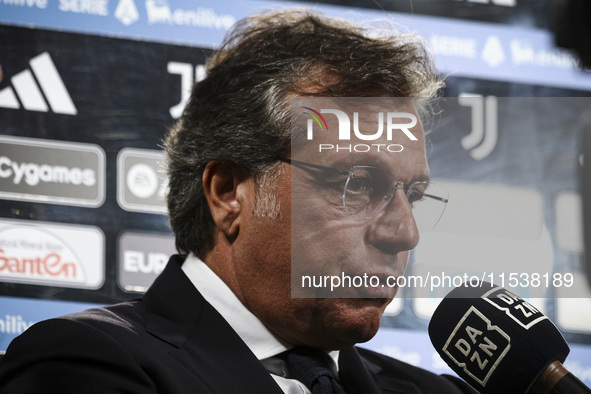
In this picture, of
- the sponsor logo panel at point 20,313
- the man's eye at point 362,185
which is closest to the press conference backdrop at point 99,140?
the sponsor logo panel at point 20,313

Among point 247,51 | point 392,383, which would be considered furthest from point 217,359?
point 247,51

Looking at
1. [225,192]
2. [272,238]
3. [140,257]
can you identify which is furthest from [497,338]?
[140,257]

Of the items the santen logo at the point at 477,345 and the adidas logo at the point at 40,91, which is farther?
the adidas logo at the point at 40,91

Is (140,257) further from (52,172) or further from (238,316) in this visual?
(238,316)

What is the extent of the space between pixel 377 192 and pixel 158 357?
48cm

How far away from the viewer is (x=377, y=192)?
1216 millimetres

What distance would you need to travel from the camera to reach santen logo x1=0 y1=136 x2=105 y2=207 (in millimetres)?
2004

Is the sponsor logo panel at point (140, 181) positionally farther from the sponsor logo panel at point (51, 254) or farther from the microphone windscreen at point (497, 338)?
the microphone windscreen at point (497, 338)

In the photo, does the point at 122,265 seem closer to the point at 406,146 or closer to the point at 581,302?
the point at 406,146

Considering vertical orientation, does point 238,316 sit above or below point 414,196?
below

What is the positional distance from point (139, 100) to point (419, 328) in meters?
0.87

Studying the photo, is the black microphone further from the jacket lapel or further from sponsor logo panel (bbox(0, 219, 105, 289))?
sponsor logo panel (bbox(0, 219, 105, 289))

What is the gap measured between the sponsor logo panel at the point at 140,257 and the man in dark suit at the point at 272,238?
0.30 meters

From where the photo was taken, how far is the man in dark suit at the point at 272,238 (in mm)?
1254
